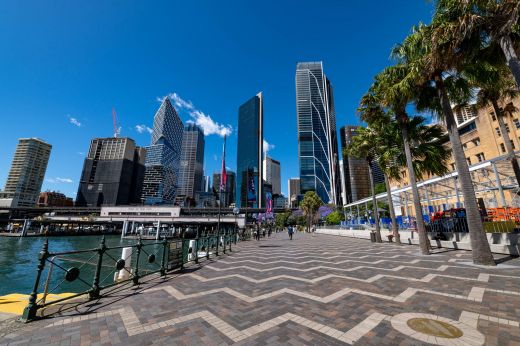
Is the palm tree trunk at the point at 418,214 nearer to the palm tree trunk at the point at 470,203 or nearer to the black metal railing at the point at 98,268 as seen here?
the palm tree trunk at the point at 470,203

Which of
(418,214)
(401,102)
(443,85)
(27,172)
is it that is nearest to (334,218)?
(418,214)

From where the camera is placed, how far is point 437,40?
854 centimetres

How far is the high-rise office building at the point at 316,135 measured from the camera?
489ft

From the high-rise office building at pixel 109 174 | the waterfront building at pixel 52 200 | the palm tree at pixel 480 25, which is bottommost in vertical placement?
the palm tree at pixel 480 25

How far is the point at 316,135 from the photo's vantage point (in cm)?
15575

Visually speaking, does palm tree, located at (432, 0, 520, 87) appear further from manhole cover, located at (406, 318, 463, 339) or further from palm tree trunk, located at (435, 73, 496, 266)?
manhole cover, located at (406, 318, 463, 339)

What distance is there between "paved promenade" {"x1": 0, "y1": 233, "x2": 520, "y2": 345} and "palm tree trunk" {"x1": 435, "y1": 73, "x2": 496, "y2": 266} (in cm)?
148

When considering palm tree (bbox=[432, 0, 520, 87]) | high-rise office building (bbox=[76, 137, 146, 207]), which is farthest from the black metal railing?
high-rise office building (bbox=[76, 137, 146, 207])

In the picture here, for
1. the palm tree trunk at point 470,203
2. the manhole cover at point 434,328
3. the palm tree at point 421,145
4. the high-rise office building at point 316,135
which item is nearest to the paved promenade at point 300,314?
the manhole cover at point 434,328

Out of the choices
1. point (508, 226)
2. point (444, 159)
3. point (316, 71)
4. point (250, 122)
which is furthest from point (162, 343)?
point (316, 71)

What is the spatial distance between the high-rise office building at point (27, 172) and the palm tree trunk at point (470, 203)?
232741mm

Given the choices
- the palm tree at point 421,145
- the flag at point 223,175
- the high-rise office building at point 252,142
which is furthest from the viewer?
the high-rise office building at point 252,142

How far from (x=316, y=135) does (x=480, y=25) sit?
153 m

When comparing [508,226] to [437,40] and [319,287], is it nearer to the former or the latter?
[437,40]
